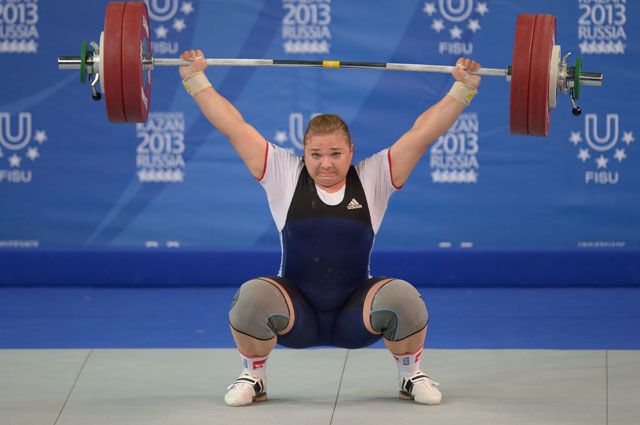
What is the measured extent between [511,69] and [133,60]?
59.2 inches

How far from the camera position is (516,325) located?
714cm

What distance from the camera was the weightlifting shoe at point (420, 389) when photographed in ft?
17.6

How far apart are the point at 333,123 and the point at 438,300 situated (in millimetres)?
2615

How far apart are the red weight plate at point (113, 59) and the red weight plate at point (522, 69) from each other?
5.12 feet

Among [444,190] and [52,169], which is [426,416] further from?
[52,169]

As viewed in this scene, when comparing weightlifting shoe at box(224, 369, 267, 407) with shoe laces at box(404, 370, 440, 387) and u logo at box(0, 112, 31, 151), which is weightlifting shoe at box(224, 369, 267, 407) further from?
u logo at box(0, 112, 31, 151)

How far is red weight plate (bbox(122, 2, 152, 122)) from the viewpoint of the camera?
5.39m

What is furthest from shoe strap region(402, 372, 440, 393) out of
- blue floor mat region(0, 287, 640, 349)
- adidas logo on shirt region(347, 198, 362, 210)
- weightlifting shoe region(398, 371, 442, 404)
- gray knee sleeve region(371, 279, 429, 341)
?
blue floor mat region(0, 287, 640, 349)

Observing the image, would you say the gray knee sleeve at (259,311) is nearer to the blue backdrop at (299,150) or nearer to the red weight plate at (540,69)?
the red weight plate at (540,69)

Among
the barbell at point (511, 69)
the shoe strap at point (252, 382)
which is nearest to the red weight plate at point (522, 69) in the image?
the barbell at point (511, 69)

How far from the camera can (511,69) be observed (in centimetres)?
543

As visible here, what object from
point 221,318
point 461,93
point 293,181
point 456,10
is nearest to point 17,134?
point 221,318

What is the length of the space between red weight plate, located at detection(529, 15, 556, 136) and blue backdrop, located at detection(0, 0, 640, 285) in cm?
252

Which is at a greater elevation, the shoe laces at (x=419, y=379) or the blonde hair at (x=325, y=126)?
the blonde hair at (x=325, y=126)
